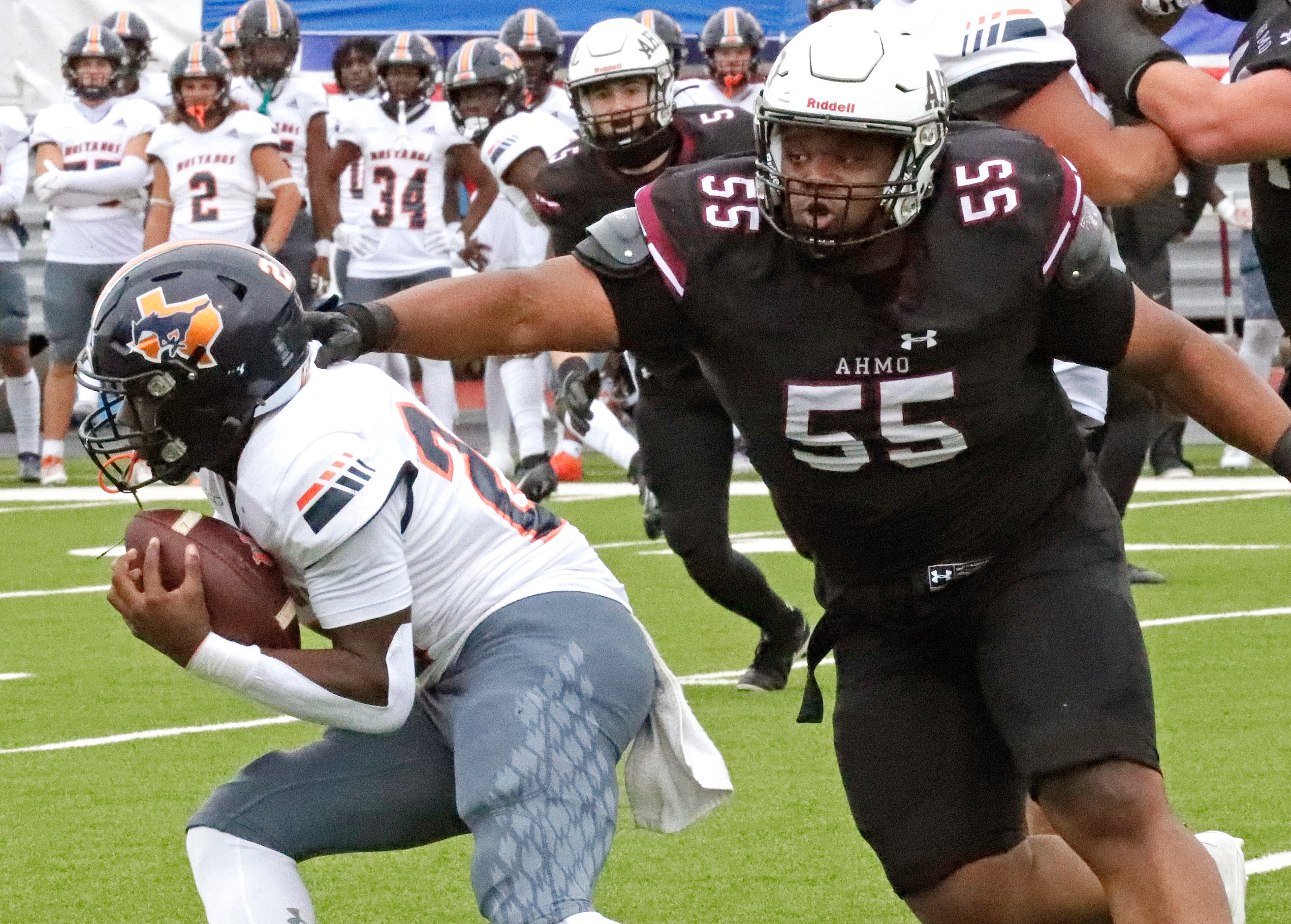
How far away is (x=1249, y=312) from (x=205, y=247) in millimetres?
8630

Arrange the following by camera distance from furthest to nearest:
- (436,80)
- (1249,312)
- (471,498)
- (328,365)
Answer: (436,80) → (1249,312) → (471,498) → (328,365)

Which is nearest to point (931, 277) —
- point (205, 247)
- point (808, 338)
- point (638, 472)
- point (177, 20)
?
point (808, 338)

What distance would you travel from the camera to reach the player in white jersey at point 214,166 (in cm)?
1067

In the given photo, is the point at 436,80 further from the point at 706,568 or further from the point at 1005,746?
the point at 1005,746

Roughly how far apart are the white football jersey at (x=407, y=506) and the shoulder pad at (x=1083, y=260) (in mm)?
806

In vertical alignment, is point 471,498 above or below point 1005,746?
above

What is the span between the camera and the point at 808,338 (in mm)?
3010

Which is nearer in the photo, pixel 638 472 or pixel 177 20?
pixel 638 472

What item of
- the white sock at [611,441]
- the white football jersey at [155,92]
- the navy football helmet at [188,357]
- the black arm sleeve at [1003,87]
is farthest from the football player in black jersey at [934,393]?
the white football jersey at [155,92]

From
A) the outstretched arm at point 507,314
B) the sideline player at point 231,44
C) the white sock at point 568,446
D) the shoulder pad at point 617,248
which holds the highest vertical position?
the shoulder pad at point 617,248

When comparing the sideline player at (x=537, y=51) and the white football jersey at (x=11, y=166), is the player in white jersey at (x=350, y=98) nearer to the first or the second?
the sideline player at (x=537, y=51)

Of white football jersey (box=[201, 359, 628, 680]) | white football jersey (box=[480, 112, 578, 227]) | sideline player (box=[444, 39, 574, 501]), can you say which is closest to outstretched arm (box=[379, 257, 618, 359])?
white football jersey (box=[201, 359, 628, 680])

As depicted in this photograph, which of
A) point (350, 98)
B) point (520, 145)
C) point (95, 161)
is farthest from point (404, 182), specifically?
point (520, 145)

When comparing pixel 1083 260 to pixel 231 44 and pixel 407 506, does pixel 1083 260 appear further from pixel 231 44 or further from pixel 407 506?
pixel 231 44
